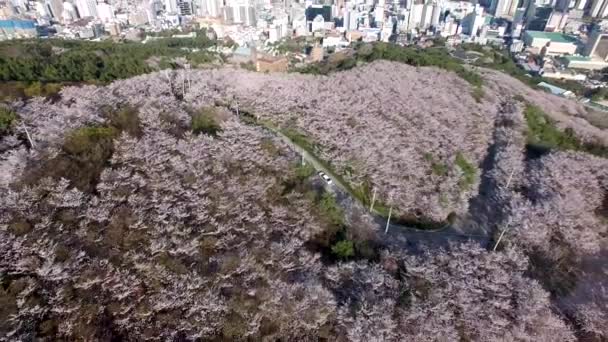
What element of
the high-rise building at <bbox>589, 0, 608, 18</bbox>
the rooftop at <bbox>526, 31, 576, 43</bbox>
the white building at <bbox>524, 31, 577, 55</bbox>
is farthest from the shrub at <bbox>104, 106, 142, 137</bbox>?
the high-rise building at <bbox>589, 0, 608, 18</bbox>

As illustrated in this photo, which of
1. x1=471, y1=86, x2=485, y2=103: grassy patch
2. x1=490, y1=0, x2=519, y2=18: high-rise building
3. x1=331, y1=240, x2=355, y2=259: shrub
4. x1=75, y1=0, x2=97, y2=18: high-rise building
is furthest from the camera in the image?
x1=490, y1=0, x2=519, y2=18: high-rise building

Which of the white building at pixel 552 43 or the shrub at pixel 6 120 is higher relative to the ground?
the shrub at pixel 6 120

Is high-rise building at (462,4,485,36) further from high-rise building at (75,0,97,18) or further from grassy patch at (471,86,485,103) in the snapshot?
high-rise building at (75,0,97,18)

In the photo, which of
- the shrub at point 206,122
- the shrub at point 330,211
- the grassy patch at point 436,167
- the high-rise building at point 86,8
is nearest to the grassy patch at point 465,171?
the grassy patch at point 436,167

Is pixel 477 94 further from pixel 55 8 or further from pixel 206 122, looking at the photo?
pixel 55 8

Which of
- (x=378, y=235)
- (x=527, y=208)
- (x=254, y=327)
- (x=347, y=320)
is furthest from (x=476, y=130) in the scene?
(x=254, y=327)

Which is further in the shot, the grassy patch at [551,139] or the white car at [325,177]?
the grassy patch at [551,139]

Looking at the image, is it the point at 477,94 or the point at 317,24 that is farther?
the point at 317,24

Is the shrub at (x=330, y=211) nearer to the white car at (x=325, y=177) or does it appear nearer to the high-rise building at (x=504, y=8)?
the white car at (x=325, y=177)

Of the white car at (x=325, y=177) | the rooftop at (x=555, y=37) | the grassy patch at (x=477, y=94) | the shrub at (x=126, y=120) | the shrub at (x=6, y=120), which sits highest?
the shrub at (x=6, y=120)

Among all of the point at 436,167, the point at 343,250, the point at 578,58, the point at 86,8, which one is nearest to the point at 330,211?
the point at 343,250
